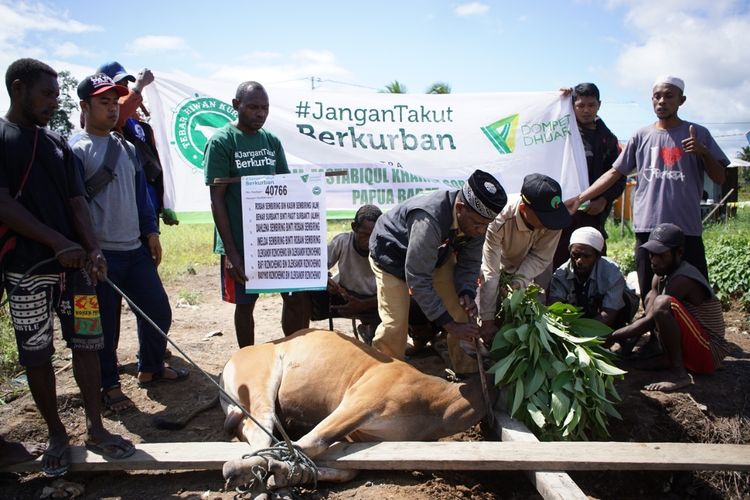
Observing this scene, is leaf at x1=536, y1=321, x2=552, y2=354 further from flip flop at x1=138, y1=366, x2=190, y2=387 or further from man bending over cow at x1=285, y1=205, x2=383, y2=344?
flip flop at x1=138, y1=366, x2=190, y2=387

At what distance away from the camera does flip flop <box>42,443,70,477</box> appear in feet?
9.81

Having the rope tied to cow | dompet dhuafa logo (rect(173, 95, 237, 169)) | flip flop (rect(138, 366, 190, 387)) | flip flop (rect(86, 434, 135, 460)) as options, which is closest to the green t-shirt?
flip flop (rect(138, 366, 190, 387))

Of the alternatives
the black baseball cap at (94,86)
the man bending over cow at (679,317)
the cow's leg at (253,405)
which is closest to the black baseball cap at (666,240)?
the man bending over cow at (679,317)

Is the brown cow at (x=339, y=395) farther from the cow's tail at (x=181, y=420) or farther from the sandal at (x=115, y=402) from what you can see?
the sandal at (x=115, y=402)

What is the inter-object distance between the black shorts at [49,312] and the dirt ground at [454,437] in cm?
78

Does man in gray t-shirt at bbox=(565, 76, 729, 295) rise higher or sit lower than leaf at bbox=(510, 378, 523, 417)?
higher

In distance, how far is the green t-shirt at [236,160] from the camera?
4.05 metres

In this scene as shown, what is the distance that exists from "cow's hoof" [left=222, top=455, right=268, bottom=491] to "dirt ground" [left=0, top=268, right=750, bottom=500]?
26cm

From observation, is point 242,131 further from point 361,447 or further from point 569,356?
point 569,356

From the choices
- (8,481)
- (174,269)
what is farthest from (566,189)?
(174,269)

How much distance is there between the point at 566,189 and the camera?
6066 mm

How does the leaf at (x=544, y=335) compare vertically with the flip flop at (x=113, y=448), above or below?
above

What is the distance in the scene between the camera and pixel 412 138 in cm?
639

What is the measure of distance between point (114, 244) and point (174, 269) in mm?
5934
